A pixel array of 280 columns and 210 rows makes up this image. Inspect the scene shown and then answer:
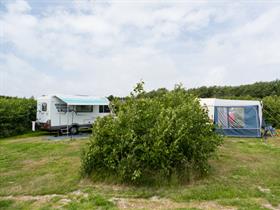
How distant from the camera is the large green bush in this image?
15.6 feet

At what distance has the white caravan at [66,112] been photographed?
12.4 metres

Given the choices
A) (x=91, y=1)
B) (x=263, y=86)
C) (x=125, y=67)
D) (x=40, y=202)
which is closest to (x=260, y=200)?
(x=40, y=202)

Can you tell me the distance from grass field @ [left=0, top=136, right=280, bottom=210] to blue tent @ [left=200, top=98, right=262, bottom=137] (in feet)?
19.0

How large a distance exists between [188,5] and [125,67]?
6.60m

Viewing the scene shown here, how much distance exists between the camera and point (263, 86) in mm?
24484

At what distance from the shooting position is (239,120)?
1242 centimetres

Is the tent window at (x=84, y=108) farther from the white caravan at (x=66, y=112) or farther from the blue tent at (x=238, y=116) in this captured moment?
the blue tent at (x=238, y=116)

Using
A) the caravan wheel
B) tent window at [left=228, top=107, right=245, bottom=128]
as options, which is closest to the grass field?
tent window at [left=228, top=107, right=245, bottom=128]

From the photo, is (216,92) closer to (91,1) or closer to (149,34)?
(149,34)

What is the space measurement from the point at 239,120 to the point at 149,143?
8.86m

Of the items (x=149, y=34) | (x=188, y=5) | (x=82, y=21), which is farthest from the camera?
(x=149, y=34)

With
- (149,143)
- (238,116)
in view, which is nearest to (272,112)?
(238,116)

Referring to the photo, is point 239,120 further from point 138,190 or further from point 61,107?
point 138,190

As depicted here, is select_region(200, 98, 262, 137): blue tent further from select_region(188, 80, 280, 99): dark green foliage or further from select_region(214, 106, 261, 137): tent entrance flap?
select_region(188, 80, 280, 99): dark green foliage
